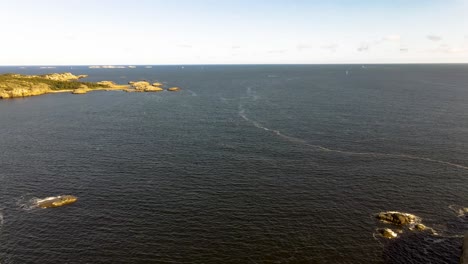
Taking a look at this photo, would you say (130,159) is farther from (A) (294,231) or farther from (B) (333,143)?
(B) (333,143)

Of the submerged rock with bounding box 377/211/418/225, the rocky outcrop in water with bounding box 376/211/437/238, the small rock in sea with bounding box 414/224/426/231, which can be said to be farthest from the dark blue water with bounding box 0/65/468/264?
the submerged rock with bounding box 377/211/418/225

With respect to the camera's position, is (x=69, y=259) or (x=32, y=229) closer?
(x=69, y=259)

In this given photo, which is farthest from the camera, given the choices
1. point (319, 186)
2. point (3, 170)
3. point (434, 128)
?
point (434, 128)

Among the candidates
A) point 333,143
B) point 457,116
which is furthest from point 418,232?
point 457,116

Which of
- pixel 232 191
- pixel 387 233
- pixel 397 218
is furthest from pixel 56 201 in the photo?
pixel 397 218

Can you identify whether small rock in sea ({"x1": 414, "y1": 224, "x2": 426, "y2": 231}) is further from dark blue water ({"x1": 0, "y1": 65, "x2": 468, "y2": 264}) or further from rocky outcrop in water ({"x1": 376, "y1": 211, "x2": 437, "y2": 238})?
dark blue water ({"x1": 0, "y1": 65, "x2": 468, "y2": 264})

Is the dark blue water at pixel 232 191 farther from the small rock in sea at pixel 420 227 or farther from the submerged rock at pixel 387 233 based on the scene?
the small rock in sea at pixel 420 227
